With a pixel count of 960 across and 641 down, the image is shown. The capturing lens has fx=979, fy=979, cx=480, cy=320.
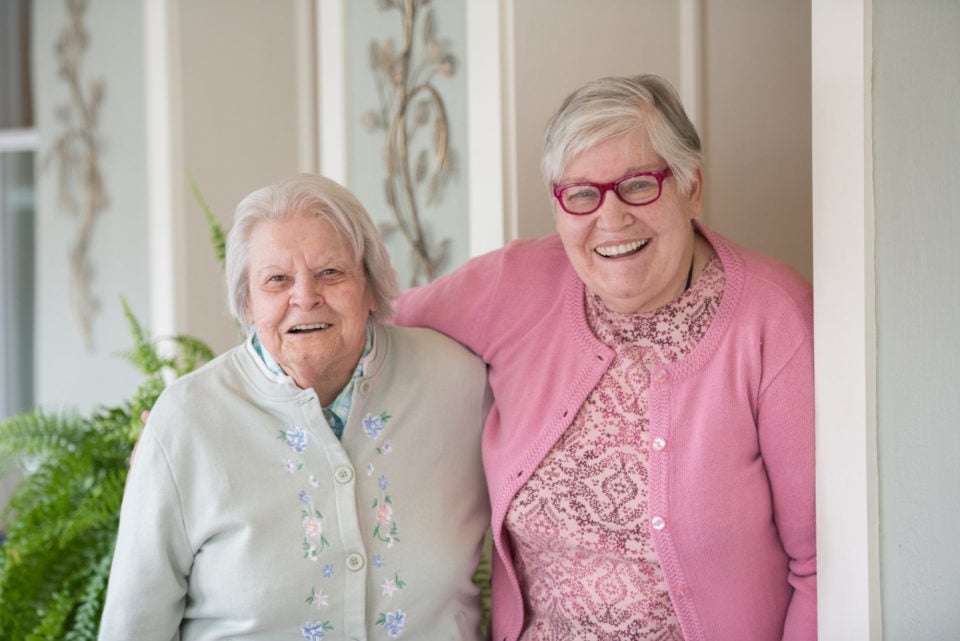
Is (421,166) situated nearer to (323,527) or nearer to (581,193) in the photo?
(581,193)

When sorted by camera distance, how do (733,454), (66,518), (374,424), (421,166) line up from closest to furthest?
(733,454) < (374,424) < (66,518) < (421,166)

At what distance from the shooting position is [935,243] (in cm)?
142

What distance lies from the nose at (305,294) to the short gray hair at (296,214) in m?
0.11

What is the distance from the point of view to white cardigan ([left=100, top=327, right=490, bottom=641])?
1719 mm

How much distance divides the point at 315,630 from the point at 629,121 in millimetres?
1055

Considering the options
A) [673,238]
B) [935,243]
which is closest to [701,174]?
[673,238]

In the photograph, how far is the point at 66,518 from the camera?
2.22 m

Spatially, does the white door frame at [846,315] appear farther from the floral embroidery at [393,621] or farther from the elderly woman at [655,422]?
the floral embroidery at [393,621]

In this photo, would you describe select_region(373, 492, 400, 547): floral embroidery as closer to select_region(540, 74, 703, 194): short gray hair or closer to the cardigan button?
the cardigan button

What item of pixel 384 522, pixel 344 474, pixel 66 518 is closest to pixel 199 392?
pixel 344 474

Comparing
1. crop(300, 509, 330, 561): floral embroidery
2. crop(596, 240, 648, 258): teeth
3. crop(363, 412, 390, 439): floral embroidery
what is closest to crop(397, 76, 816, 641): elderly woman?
crop(596, 240, 648, 258): teeth

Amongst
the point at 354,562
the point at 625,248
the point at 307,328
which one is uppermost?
the point at 625,248

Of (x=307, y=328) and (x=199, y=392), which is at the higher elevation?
(x=307, y=328)

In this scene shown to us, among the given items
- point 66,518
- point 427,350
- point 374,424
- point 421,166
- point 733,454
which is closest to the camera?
point 733,454
